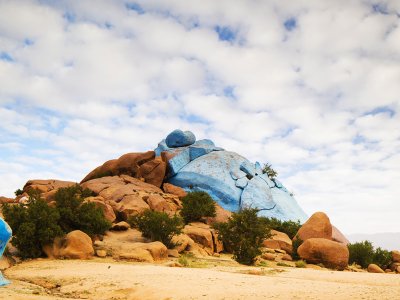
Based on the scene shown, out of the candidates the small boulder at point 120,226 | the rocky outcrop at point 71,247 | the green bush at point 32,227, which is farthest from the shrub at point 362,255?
the green bush at point 32,227

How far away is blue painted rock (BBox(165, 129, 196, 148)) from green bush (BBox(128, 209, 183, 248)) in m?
25.5

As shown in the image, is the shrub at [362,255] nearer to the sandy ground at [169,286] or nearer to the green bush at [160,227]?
the green bush at [160,227]

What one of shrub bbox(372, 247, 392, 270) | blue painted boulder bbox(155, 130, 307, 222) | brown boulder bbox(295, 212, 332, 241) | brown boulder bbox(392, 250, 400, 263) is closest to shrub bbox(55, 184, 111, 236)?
brown boulder bbox(295, 212, 332, 241)

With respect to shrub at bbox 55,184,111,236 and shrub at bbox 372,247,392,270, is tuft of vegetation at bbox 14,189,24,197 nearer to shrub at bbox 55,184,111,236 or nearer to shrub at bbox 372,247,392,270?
shrub at bbox 55,184,111,236

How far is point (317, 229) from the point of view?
24.7 m

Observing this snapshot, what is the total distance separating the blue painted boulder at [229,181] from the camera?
126ft

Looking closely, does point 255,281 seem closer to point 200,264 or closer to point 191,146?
point 200,264

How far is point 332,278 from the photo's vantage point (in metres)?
11.3

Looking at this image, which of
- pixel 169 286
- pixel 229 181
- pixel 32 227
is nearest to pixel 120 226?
pixel 32 227

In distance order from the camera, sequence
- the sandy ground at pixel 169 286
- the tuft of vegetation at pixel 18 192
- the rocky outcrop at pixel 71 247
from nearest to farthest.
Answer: the sandy ground at pixel 169 286
the rocky outcrop at pixel 71 247
the tuft of vegetation at pixel 18 192

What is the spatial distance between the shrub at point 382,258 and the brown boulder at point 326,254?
225 inches

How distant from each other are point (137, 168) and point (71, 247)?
2140cm

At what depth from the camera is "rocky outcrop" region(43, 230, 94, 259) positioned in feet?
52.4

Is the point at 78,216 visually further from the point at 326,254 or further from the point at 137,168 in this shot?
the point at 137,168
